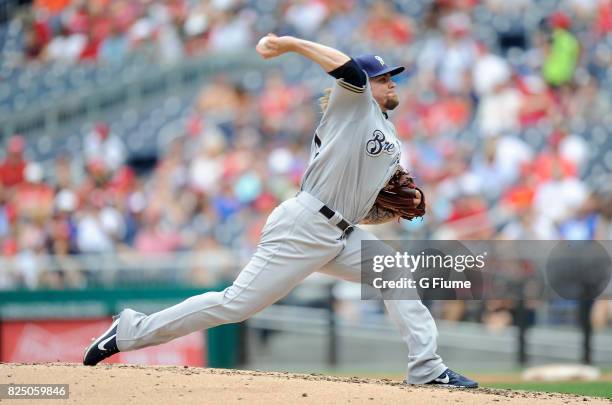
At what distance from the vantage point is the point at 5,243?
13227 mm

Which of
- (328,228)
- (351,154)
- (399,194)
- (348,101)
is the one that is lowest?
(328,228)

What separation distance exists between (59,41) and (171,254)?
20.5 feet

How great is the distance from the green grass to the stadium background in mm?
2031

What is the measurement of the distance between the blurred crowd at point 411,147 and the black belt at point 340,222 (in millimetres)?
5334

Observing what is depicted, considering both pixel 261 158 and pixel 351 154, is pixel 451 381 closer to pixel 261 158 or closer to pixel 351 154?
pixel 351 154

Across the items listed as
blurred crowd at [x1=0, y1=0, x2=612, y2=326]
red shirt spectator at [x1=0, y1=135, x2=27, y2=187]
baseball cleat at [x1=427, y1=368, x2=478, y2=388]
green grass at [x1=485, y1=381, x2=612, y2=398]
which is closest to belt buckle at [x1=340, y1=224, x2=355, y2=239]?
baseball cleat at [x1=427, y1=368, x2=478, y2=388]

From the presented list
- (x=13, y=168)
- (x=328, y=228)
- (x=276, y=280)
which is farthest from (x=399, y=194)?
(x=13, y=168)

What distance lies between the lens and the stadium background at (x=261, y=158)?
1142cm

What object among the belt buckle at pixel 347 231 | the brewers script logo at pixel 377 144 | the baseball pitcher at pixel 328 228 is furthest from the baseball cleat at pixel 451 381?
the brewers script logo at pixel 377 144

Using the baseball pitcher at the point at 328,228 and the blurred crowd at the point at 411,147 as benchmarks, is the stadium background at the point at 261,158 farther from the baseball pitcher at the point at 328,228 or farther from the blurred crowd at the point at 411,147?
the baseball pitcher at the point at 328,228

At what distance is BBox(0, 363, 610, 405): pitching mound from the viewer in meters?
5.46

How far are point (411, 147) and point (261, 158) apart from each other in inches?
67.3

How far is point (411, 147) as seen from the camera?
12578 mm

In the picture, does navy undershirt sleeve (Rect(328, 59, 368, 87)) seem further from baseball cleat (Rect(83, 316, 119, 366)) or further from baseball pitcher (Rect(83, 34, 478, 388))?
baseball cleat (Rect(83, 316, 119, 366))
